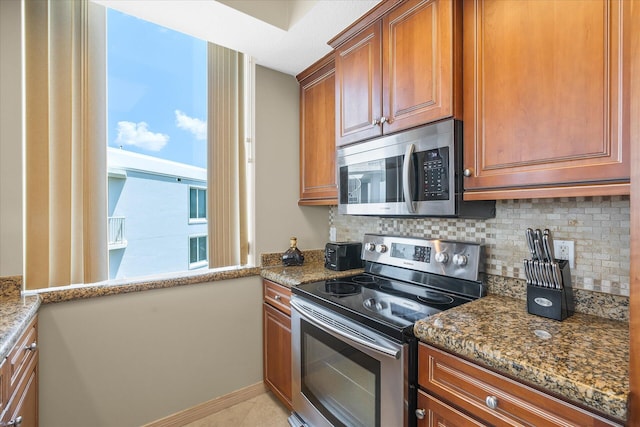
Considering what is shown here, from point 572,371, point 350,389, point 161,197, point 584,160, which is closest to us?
point 572,371

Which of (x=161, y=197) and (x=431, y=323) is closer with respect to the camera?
(x=431, y=323)

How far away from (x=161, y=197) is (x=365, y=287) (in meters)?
1.45

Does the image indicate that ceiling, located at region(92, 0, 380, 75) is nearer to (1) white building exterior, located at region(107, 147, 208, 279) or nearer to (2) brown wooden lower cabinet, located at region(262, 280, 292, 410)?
(1) white building exterior, located at region(107, 147, 208, 279)

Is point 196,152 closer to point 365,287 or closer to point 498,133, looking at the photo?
point 365,287

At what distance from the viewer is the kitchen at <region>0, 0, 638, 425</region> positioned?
1.37 m

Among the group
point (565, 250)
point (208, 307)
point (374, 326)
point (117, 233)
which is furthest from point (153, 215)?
point (565, 250)

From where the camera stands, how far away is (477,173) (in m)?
1.25

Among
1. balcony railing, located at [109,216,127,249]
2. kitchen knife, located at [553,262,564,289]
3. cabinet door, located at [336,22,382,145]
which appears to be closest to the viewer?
kitchen knife, located at [553,262,564,289]

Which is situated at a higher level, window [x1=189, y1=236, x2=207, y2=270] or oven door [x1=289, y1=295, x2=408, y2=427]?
window [x1=189, y1=236, x2=207, y2=270]

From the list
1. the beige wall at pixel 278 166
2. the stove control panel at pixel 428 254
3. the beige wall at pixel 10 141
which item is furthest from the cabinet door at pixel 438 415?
the beige wall at pixel 10 141

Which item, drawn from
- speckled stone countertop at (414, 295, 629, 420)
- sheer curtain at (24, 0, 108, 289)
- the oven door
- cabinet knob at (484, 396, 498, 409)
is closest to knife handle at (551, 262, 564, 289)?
speckled stone countertop at (414, 295, 629, 420)

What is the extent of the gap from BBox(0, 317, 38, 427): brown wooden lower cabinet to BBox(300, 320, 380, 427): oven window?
3.78 feet

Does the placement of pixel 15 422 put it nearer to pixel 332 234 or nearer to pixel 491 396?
pixel 491 396

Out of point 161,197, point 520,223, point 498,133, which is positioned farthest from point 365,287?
point 161,197
